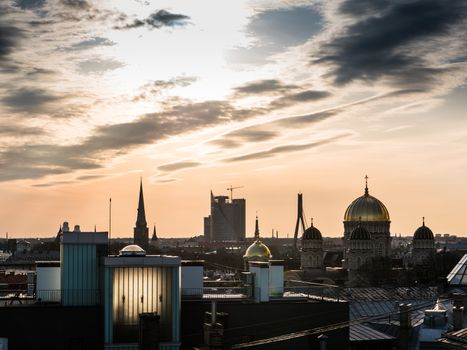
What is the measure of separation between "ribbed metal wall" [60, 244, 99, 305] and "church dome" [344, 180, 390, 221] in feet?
470

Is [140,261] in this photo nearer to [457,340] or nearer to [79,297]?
[79,297]

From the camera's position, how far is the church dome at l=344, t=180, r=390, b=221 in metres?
181

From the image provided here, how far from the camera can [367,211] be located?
594ft

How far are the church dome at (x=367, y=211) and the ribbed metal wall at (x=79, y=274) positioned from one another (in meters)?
143

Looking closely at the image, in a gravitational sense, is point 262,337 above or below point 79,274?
below

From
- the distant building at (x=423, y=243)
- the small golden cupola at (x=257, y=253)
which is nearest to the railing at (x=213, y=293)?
the small golden cupola at (x=257, y=253)

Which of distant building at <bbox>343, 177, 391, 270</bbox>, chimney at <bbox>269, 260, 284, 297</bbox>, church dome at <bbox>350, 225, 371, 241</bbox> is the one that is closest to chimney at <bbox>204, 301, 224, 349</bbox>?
chimney at <bbox>269, 260, 284, 297</bbox>

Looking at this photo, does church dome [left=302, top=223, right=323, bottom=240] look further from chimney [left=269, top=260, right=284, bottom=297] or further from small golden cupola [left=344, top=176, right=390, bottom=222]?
chimney [left=269, top=260, right=284, bottom=297]

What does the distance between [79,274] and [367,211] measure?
144 metres

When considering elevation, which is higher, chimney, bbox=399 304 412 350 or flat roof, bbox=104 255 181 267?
flat roof, bbox=104 255 181 267

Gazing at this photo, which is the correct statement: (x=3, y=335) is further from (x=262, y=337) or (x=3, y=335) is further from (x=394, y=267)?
(x=394, y=267)

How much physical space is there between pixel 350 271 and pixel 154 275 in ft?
441

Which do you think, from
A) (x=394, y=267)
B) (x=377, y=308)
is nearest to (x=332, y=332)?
(x=377, y=308)

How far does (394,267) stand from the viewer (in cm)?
17588
